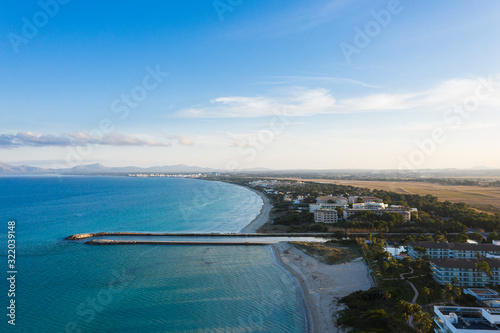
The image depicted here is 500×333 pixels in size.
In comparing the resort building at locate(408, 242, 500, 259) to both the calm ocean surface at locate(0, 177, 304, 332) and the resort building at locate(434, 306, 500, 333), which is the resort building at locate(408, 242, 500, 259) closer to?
the resort building at locate(434, 306, 500, 333)

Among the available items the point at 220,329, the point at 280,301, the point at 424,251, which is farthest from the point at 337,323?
the point at 424,251

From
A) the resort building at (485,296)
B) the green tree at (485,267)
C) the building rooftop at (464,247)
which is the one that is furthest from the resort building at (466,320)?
the building rooftop at (464,247)

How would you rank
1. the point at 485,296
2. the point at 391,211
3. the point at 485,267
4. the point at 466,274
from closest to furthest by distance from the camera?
the point at 485,296
the point at 485,267
the point at 466,274
the point at 391,211

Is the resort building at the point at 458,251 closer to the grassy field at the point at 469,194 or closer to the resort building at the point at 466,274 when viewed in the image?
the resort building at the point at 466,274

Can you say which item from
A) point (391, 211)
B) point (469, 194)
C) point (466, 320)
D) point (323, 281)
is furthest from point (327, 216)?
point (469, 194)

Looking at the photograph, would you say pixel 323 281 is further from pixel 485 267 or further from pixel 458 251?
pixel 458 251

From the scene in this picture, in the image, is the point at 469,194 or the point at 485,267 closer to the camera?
the point at 485,267

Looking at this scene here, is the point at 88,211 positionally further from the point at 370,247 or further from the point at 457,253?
the point at 457,253
